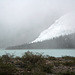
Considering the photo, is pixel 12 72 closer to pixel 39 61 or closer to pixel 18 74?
pixel 18 74

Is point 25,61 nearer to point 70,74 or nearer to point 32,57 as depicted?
point 32,57

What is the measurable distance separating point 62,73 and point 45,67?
2063 mm

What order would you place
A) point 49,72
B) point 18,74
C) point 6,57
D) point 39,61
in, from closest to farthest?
point 18,74 → point 49,72 → point 39,61 → point 6,57

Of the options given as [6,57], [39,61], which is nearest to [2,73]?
[39,61]

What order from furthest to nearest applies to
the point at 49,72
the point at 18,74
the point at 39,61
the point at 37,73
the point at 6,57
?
the point at 6,57
the point at 39,61
the point at 49,72
the point at 18,74
the point at 37,73

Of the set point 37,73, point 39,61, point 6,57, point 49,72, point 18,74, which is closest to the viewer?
point 37,73

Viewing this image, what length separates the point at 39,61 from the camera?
49.9 ft

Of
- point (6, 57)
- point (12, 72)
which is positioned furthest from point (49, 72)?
point (6, 57)

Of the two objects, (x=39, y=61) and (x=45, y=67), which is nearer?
(x=45, y=67)

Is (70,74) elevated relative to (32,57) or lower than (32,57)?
lower

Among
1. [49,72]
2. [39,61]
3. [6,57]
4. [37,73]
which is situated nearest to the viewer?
[37,73]

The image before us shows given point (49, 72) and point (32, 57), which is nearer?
point (49, 72)

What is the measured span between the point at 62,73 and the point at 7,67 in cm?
329

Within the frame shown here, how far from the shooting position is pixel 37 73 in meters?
10.3
